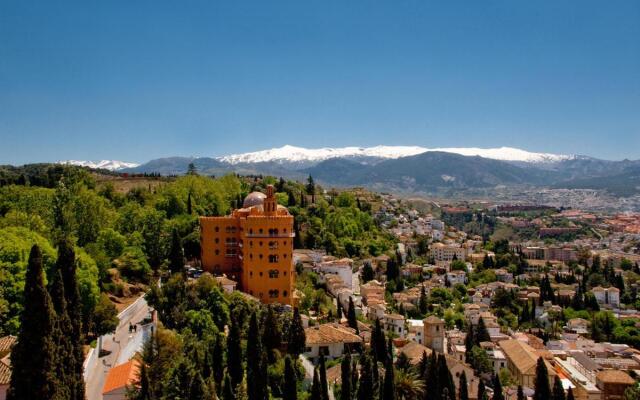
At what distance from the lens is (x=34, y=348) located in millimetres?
Answer: 19359

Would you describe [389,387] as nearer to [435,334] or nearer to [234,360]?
[234,360]

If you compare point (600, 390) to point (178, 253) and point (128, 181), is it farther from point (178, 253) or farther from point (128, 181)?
point (128, 181)

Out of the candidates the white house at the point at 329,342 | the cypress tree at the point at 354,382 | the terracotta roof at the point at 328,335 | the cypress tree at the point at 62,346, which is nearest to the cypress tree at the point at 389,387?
the cypress tree at the point at 354,382

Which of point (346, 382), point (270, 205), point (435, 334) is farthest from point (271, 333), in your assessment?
point (435, 334)

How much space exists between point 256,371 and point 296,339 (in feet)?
22.0

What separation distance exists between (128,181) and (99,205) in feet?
200

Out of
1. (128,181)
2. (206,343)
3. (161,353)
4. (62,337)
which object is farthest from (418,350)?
(128,181)

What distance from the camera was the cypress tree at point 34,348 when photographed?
1920 centimetres

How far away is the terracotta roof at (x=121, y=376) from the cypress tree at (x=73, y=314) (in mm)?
2284

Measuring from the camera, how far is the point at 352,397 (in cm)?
3297

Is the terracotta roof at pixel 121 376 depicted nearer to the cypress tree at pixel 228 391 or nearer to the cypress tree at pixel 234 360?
the cypress tree at pixel 228 391

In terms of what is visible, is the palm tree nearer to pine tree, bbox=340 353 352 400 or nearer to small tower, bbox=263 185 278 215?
pine tree, bbox=340 353 352 400

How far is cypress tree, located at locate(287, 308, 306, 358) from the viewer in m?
36.7

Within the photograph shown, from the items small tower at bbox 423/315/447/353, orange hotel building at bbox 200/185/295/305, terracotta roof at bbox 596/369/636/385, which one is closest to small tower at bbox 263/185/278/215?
orange hotel building at bbox 200/185/295/305
